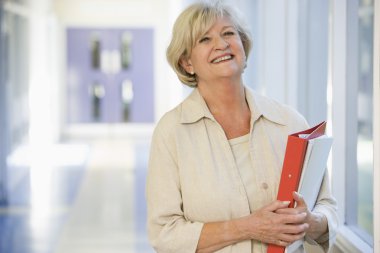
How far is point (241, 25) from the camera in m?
2.34

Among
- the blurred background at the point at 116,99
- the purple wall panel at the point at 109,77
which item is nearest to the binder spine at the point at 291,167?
the blurred background at the point at 116,99

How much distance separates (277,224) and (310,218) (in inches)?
5.0

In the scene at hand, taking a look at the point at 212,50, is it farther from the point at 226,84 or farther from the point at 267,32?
the point at 267,32

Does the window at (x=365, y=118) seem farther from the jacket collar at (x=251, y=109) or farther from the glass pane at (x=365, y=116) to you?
Answer: the jacket collar at (x=251, y=109)

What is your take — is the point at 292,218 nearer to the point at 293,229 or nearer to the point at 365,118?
the point at 293,229

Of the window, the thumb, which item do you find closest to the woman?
the thumb

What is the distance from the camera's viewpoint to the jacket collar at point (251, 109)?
2293 millimetres

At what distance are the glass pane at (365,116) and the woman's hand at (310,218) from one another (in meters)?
1.27

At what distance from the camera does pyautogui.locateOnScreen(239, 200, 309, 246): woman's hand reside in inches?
80.0

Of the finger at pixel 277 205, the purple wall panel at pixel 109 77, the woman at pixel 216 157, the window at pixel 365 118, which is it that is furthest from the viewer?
the purple wall panel at pixel 109 77

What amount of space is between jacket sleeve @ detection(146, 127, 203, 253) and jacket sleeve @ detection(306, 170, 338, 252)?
0.40 m

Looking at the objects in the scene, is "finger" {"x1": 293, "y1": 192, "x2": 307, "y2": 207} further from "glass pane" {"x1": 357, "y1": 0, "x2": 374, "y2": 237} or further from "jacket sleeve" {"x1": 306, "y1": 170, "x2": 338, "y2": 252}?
"glass pane" {"x1": 357, "y1": 0, "x2": 374, "y2": 237}

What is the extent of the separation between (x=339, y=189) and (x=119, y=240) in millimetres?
3500

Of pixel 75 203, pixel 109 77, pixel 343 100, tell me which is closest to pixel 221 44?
pixel 343 100
